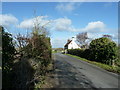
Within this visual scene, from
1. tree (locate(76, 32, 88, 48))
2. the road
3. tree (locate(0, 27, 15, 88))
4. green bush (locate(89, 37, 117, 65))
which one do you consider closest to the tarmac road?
the road

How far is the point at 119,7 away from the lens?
30.2ft

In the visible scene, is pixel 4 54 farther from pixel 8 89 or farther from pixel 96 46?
pixel 96 46

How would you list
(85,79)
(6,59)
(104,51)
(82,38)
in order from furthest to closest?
(82,38), (104,51), (85,79), (6,59)

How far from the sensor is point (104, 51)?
1305 cm

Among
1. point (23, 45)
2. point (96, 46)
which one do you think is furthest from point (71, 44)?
point (23, 45)

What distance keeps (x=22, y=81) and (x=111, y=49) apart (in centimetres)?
1087

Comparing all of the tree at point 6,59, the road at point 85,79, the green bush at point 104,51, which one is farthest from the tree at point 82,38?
the tree at point 6,59

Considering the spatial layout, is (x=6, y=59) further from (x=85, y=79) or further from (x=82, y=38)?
(x=82, y=38)

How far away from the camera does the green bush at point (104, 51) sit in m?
12.0

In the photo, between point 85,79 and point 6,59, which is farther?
point 85,79

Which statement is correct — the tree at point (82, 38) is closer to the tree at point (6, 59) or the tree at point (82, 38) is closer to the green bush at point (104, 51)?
the green bush at point (104, 51)

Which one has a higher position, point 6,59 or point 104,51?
point 6,59

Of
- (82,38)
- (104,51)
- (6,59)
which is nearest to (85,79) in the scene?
(6,59)

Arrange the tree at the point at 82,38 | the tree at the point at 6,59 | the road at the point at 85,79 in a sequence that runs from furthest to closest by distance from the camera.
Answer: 1. the tree at the point at 82,38
2. the road at the point at 85,79
3. the tree at the point at 6,59
